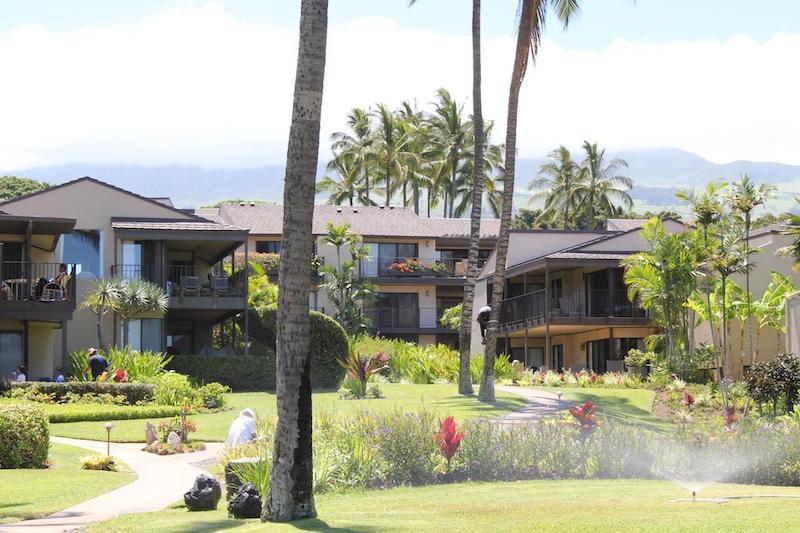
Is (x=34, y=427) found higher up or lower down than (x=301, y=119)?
lower down

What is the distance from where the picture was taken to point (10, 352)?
38.6 metres

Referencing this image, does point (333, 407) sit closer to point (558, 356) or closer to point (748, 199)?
point (748, 199)

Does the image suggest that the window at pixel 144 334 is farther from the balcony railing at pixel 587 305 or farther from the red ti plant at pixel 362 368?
the balcony railing at pixel 587 305

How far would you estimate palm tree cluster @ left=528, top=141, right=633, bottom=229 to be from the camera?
88.9 metres

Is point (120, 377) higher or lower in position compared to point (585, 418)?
higher

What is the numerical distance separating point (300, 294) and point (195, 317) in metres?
32.0

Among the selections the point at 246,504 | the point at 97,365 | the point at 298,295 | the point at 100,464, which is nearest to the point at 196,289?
the point at 97,365

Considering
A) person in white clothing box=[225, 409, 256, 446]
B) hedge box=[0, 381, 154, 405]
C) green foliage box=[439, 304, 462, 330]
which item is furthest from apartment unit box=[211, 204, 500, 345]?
person in white clothing box=[225, 409, 256, 446]

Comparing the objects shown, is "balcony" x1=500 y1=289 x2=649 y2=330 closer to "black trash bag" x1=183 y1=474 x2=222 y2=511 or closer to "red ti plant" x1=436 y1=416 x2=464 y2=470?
"red ti plant" x1=436 y1=416 x2=464 y2=470

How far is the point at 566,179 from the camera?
9162cm

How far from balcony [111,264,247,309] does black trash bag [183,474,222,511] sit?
25077 millimetres

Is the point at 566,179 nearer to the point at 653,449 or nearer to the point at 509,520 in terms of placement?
the point at 653,449

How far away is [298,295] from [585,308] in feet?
114

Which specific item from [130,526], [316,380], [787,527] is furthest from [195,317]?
[787,527]
